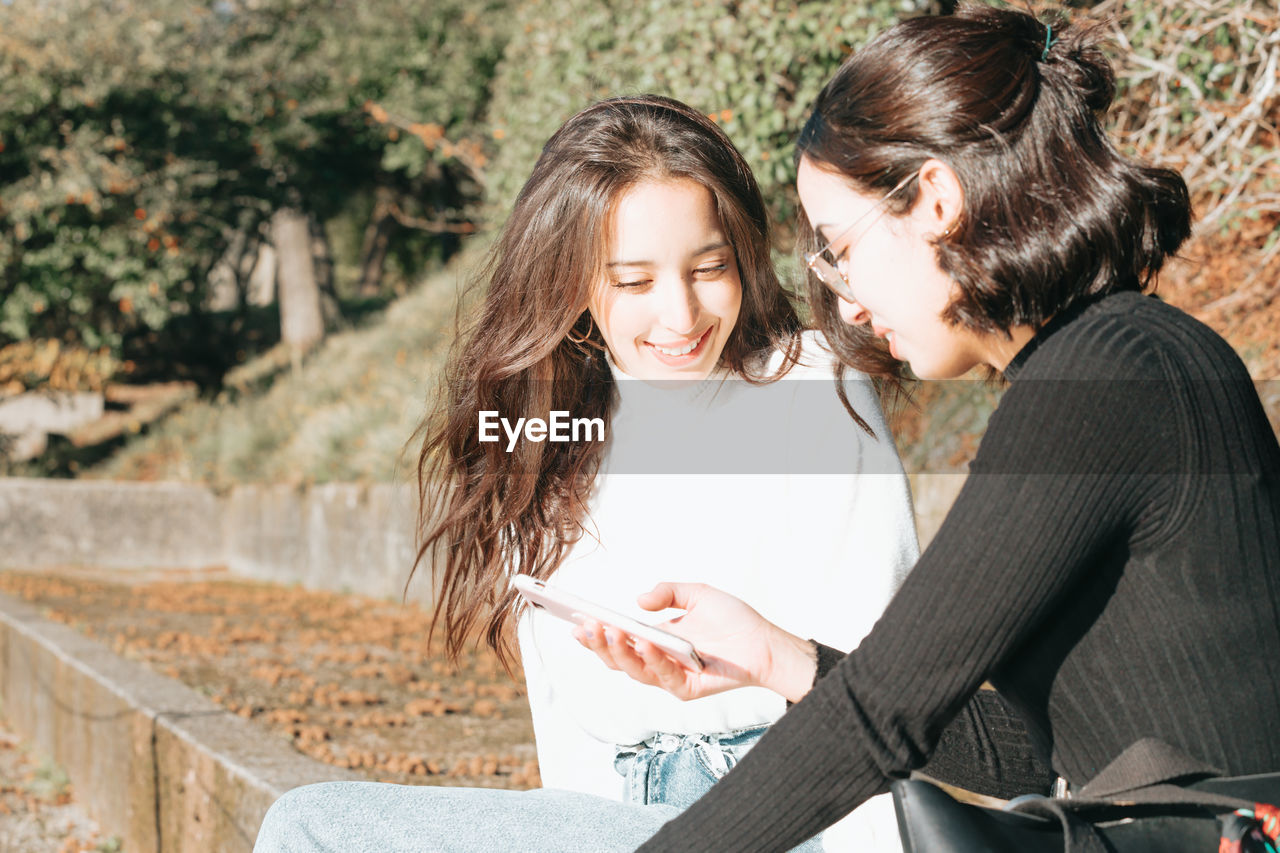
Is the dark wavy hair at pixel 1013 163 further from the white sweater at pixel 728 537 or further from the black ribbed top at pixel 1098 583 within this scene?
the white sweater at pixel 728 537

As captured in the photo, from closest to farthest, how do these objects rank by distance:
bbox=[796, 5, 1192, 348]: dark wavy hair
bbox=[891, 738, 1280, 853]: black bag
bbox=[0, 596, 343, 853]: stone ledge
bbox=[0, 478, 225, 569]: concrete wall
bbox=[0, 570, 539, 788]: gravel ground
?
bbox=[891, 738, 1280, 853]: black bag
bbox=[796, 5, 1192, 348]: dark wavy hair
bbox=[0, 596, 343, 853]: stone ledge
bbox=[0, 570, 539, 788]: gravel ground
bbox=[0, 478, 225, 569]: concrete wall

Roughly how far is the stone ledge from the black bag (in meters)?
2.26

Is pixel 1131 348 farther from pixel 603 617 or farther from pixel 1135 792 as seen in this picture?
pixel 603 617

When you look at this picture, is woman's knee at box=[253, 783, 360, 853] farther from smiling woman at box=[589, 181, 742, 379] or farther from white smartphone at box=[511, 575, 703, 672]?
smiling woman at box=[589, 181, 742, 379]

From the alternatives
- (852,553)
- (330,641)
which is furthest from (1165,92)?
(330,641)

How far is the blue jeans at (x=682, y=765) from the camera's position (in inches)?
74.1

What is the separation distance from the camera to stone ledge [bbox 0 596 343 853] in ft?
10.5

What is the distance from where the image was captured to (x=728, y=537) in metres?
2.05

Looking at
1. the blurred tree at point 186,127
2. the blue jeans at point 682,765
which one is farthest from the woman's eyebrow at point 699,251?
the blurred tree at point 186,127

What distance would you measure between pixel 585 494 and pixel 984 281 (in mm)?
1057

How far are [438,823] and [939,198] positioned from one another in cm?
101

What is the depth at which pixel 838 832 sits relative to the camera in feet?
5.63

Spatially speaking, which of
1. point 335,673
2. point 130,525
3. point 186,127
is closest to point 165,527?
point 130,525

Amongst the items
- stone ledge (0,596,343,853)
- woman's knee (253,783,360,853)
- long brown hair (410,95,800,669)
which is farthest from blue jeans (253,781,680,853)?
stone ledge (0,596,343,853)
